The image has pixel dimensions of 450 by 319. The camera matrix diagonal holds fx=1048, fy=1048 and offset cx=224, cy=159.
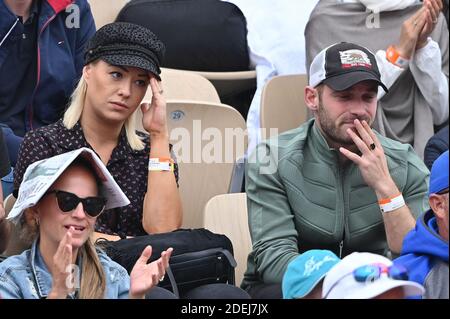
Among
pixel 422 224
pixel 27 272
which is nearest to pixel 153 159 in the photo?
pixel 27 272

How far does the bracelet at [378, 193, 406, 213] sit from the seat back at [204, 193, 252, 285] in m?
0.64

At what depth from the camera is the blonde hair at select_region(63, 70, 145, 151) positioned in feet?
12.7

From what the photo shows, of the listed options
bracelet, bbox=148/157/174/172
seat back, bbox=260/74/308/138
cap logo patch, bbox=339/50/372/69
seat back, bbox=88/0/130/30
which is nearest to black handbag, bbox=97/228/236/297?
bracelet, bbox=148/157/174/172

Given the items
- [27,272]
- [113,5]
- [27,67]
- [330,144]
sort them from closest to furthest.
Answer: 1. [27,272]
2. [330,144]
3. [27,67]
4. [113,5]

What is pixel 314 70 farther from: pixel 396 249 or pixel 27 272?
pixel 27 272

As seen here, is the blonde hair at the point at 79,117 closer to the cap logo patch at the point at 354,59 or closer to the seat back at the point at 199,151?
the seat back at the point at 199,151

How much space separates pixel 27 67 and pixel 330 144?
141 cm

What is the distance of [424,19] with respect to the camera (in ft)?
14.9

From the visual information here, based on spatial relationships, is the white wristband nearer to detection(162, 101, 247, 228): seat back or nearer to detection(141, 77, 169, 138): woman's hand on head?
detection(141, 77, 169, 138): woman's hand on head

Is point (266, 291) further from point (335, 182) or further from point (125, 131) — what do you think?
point (125, 131)

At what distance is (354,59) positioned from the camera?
3752 mm

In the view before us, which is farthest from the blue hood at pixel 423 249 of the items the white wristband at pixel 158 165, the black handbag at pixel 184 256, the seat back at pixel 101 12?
the seat back at pixel 101 12

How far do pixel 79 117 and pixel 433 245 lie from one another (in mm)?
1512

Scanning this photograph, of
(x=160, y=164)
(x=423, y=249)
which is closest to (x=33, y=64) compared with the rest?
(x=160, y=164)
